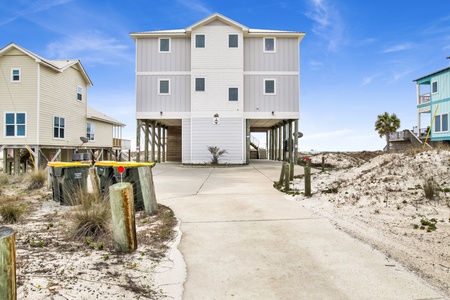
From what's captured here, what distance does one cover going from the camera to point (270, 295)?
2.98 meters

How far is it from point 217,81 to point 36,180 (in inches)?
548

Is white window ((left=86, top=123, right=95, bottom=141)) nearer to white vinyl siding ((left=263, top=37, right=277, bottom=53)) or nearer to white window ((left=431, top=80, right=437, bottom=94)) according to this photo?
white vinyl siding ((left=263, top=37, right=277, bottom=53))

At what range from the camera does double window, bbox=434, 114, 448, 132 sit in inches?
1033

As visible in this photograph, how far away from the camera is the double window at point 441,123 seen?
2623 centimetres

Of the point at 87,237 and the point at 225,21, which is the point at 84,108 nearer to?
the point at 225,21

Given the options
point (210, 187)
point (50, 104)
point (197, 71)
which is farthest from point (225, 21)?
point (210, 187)

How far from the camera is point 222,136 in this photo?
846 inches

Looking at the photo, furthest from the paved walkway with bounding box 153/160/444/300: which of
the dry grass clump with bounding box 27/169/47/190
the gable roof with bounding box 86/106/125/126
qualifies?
the gable roof with bounding box 86/106/125/126

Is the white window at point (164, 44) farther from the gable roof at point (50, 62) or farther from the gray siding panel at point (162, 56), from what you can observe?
the gable roof at point (50, 62)

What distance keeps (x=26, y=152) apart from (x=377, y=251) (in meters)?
23.6

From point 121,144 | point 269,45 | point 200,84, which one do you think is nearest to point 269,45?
point 269,45

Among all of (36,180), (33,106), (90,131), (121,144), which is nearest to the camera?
(36,180)

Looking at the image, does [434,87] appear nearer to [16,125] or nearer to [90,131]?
[90,131]

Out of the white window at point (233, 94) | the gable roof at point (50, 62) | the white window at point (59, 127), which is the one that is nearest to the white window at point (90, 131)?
the white window at point (59, 127)
